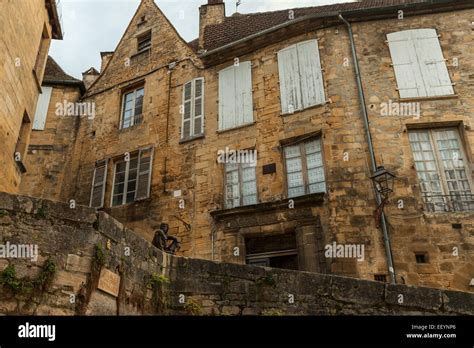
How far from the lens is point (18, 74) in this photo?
27.5 ft

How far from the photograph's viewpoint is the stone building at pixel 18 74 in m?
7.75

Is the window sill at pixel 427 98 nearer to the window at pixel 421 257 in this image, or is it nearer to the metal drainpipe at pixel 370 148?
the metal drainpipe at pixel 370 148

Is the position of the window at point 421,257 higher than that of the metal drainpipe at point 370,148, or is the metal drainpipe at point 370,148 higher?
the metal drainpipe at point 370,148

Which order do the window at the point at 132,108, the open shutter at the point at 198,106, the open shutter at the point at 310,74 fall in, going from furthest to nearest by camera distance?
1. the window at the point at 132,108
2. the open shutter at the point at 198,106
3. the open shutter at the point at 310,74

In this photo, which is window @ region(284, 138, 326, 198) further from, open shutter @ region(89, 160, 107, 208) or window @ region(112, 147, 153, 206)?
open shutter @ region(89, 160, 107, 208)

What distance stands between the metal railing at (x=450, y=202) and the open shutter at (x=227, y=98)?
470cm

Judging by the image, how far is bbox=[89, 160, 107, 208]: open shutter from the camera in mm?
10816

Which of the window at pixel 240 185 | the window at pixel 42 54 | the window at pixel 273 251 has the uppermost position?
the window at pixel 42 54

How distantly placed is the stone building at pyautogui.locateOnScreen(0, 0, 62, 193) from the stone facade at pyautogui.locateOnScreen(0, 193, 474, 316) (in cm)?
448

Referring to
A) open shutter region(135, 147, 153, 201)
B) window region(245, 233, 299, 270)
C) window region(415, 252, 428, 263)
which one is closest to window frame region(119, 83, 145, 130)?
open shutter region(135, 147, 153, 201)

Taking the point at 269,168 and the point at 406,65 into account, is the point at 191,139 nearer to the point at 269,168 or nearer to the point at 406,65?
the point at 269,168

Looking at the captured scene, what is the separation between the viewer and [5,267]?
11.9ft

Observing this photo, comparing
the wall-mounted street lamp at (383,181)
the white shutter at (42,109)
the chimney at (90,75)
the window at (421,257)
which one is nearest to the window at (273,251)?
the wall-mounted street lamp at (383,181)

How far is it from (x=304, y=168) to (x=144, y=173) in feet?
13.6
